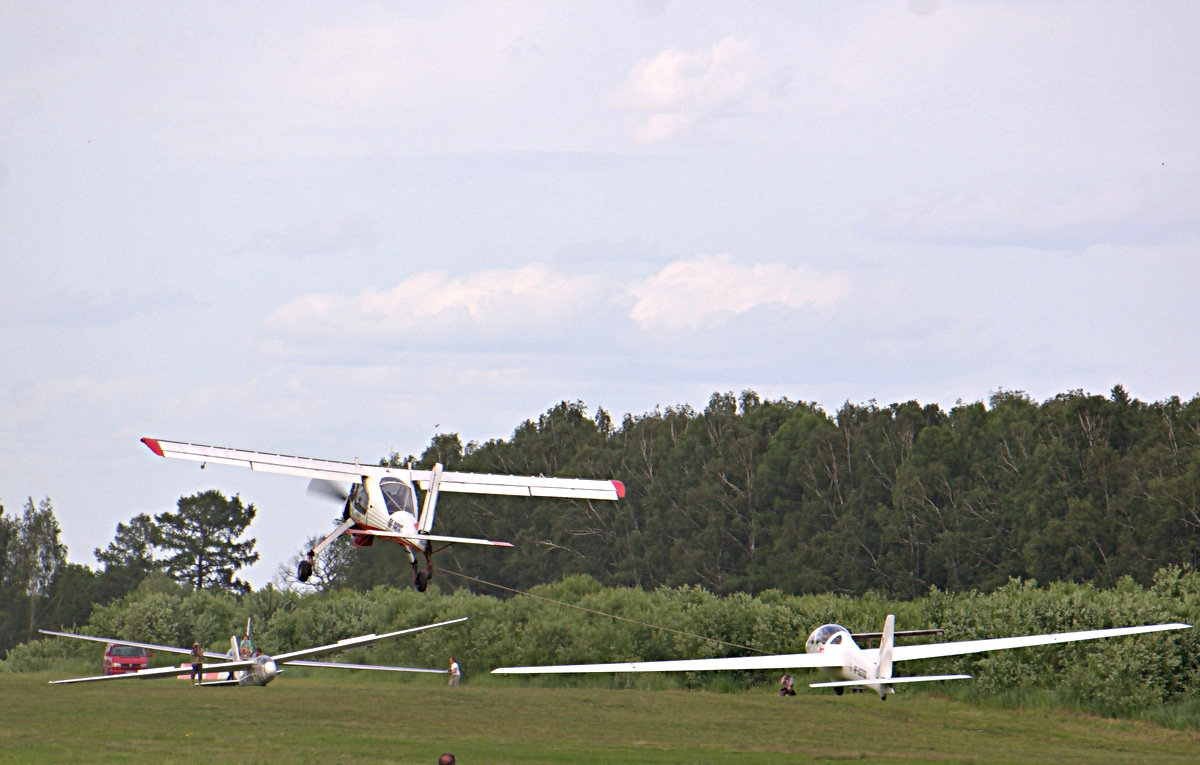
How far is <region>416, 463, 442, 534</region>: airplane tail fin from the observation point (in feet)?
111

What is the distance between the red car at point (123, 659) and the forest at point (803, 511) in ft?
41.2

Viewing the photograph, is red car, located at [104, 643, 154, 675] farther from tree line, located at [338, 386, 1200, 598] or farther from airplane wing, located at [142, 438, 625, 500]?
airplane wing, located at [142, 438, 625, 500]

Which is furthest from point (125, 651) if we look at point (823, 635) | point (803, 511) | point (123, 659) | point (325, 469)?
point (803, 511)

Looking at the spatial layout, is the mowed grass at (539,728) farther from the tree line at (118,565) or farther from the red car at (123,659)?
the tree line at (118,565)

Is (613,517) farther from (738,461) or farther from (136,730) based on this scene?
(136,730)

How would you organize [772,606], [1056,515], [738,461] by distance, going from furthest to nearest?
1. [738,461]
2. [1056,515]
3. [772,606]

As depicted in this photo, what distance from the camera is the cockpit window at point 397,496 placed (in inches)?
1323

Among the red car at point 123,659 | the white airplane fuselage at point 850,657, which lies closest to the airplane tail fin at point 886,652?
the white airplane fuselage at point 850,657

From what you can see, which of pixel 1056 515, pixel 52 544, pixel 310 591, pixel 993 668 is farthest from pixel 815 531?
pixel 52 544

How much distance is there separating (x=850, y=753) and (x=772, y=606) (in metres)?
26.3

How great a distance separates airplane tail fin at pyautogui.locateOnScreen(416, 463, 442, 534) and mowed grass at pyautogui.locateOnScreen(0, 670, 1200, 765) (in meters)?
5.40

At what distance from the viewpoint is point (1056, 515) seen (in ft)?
282

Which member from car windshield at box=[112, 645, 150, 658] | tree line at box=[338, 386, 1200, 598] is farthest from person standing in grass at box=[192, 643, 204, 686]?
tree line at box=[338, 386, 1200, 598]

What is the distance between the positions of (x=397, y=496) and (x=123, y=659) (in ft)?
113
